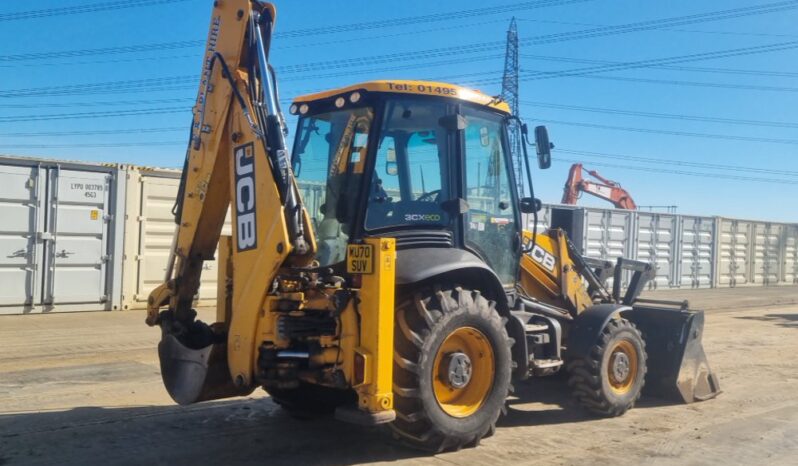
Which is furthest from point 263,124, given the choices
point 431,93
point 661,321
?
point 661,321

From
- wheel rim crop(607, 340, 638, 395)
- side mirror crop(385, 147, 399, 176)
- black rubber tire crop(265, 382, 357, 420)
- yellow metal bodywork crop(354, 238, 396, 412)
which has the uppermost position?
side mirror crop(385, 147, 399, 176)

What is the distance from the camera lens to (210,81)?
5543 millimetres

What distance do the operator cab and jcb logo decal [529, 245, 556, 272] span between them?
0.97m

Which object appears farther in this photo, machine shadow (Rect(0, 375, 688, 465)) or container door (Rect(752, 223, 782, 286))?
container door (Rect(752, 223, 782, 286))

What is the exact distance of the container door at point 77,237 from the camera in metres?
12.8

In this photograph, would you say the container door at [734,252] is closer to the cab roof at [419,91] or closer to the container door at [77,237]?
the container door at [77,237]

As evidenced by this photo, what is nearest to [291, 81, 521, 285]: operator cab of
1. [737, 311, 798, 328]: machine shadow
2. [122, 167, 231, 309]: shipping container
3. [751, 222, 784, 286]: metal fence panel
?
[122, 167, 231, 309]: shipping container

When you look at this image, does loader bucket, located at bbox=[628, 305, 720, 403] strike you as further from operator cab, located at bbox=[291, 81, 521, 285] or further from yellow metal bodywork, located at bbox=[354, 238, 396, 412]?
yellow metal bodywork, located at bbox=[354, 238, 396, 412]

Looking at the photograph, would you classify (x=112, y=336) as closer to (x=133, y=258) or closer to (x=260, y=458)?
(x=133, y=258)

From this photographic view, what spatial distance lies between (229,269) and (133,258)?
8.47 metres

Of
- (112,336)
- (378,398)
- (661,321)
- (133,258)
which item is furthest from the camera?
(133,258)

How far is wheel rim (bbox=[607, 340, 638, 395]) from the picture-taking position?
678cm

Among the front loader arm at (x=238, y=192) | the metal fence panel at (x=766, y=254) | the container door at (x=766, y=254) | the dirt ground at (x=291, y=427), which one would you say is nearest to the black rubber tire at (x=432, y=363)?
the dirt ground at (x=291, y=427)

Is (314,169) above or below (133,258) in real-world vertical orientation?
above
